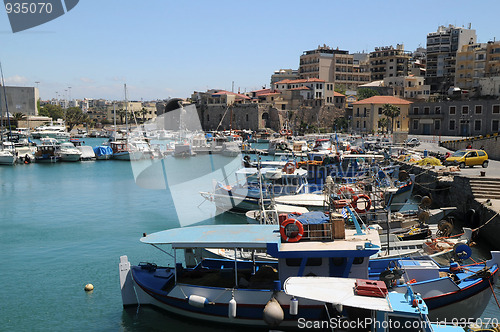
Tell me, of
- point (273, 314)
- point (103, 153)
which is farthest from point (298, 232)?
point (103, 153)

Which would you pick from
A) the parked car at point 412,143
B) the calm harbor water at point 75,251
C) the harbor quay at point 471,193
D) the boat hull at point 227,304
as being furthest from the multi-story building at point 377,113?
the boat hull at point 227,304

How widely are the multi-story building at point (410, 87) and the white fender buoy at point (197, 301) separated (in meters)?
73.1

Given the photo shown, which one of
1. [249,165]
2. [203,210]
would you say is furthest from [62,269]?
[249,165]

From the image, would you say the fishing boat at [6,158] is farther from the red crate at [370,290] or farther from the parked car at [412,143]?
the red crate at [370,290]

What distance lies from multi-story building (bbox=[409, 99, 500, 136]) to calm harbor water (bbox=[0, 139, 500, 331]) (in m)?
35.2

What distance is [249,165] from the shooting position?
1337 inches

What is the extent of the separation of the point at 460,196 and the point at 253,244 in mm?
15553

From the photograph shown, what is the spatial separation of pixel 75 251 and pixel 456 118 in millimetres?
46101

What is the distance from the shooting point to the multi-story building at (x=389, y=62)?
90.7m

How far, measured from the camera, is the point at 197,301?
38.5 feet

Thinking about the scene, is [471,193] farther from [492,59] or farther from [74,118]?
[74,118]

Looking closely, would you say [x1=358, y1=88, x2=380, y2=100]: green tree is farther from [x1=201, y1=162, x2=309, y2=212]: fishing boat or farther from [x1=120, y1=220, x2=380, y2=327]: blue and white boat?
[x1=120, y1=220, x2=380, y2=327]: blue and white boat

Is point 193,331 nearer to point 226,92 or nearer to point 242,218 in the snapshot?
point 242,218

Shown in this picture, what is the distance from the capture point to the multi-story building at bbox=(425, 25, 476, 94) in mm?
83125
